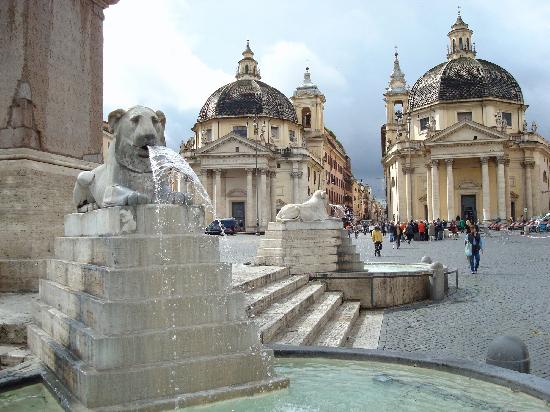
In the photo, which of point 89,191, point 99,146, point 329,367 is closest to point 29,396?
point 89,191

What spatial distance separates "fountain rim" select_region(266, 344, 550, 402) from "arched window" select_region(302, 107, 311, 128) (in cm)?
7223

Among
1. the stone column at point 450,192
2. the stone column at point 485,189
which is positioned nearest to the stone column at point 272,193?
the stone column at point 450,192

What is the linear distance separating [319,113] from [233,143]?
1989cm

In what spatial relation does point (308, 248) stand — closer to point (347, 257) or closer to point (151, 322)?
point (347, 257)

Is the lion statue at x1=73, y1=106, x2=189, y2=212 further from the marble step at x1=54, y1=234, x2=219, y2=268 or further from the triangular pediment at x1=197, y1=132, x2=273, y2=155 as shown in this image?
the triangular pediment at x1=197, y1=132, x2=273, y2=155

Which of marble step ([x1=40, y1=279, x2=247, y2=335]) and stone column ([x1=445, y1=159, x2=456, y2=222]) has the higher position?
stone column ([x1=445, y1=159, x2=456, y2=222])

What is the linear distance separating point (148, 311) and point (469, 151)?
179 ft

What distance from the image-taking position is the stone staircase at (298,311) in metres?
7.12

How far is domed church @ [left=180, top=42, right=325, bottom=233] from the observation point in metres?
60.4

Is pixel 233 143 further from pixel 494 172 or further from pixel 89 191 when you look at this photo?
pixel 89 191

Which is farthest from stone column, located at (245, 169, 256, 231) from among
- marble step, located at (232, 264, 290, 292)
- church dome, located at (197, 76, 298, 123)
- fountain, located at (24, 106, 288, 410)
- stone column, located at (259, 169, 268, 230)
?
fountain, located at (24, 106, 288, 410)

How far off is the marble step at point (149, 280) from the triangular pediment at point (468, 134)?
5336 centimetres

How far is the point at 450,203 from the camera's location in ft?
181

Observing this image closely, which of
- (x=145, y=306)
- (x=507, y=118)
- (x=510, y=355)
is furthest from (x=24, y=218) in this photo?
(x=507, y=118)
